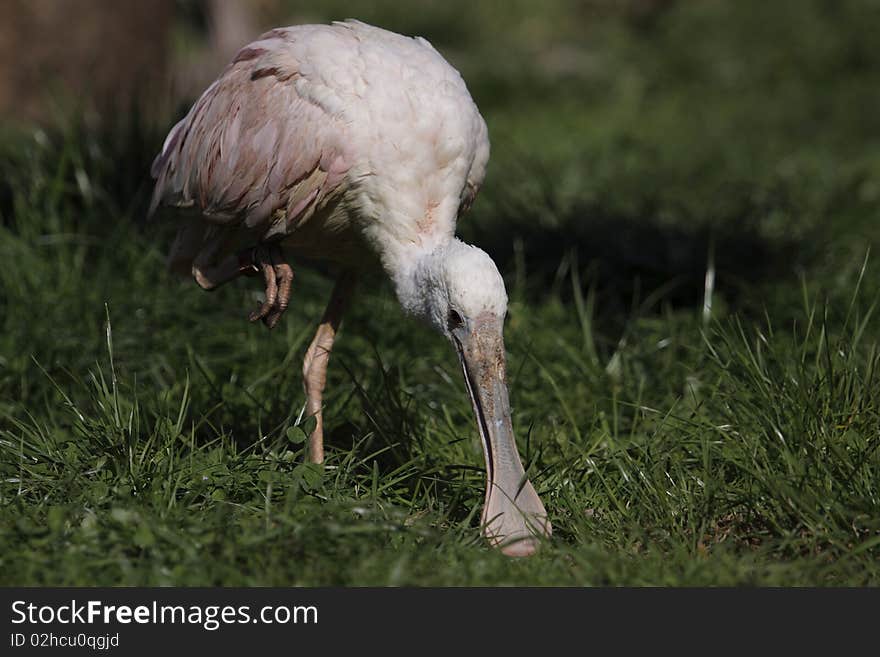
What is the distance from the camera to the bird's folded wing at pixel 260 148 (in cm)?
422

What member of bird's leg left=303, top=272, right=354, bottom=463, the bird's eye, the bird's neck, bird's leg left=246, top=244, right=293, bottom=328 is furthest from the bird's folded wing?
the bird's eye

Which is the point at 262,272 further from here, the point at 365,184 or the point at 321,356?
the point at 365,184

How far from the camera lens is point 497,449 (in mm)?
3846

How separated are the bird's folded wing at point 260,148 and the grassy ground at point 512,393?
595mm

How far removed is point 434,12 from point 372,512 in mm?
12908

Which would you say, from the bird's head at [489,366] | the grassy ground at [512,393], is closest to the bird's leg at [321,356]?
the grassy ground at [512,393]

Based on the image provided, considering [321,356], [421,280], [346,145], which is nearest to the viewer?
[421,280]

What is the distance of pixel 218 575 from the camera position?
3.37 meters

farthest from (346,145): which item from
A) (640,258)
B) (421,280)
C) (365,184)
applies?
(640,258)

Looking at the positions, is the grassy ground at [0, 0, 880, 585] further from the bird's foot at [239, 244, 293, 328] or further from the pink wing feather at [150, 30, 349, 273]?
the pink wing feather at [150, 30, 349, 273]

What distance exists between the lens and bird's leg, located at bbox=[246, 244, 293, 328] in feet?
14.5

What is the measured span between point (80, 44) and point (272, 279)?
4.52m

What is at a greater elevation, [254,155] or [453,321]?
[254,155]

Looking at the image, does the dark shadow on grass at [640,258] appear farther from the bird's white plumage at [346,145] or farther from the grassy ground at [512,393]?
the bird's white plumage at [346,145]
